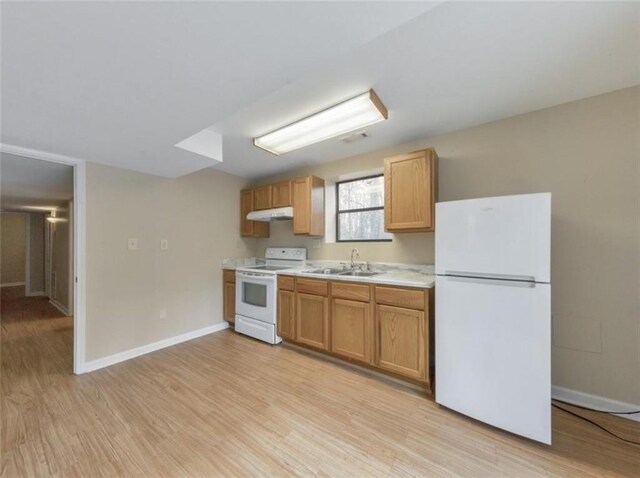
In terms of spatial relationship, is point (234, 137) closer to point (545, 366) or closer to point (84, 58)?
point (84, 58)

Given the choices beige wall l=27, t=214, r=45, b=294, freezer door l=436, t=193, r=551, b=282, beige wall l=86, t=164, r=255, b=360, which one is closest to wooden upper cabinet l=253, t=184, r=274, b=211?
beige wall l=86, t=164, r=255, b=360

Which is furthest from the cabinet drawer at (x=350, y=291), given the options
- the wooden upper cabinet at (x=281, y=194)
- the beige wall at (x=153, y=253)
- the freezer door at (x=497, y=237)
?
the beige wall at (x=153, y=253)

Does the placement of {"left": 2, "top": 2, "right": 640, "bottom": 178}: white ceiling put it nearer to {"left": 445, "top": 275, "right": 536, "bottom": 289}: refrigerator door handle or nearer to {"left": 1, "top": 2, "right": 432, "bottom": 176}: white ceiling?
{"left": 1, "top": 2, "right": 432, "bottom": 176}: white ceiling

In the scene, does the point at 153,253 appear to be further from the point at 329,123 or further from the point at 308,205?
the point at 329,123

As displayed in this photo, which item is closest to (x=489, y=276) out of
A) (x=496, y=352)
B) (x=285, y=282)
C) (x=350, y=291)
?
(x=496, y=352)

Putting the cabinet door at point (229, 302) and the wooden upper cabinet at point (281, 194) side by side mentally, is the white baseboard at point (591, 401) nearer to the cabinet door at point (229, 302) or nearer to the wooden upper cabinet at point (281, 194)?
the wooden upper cabinet at point (281, 194)

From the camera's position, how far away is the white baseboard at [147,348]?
2480mm

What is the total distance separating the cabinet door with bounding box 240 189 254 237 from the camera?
151 inches

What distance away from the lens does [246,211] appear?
3.88 m

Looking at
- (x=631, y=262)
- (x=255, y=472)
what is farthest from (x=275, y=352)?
(x=631, y=262)

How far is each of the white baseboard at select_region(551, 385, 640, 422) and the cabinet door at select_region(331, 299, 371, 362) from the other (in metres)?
1.48

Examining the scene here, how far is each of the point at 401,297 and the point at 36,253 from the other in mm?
9345

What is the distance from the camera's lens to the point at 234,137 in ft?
8.27

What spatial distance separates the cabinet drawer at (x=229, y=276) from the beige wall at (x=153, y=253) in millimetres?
71
